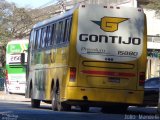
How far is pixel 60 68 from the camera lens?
23328 millimetres

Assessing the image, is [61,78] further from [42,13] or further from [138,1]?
[42,13]

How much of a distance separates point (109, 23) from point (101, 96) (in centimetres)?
265

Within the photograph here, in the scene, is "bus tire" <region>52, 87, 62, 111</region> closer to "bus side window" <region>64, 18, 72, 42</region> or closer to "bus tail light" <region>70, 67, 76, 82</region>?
"bus tail light" <region>70, 67, 76, 82</region>

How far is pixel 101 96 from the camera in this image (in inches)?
869

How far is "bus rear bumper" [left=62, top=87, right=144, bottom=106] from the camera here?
71.9ft

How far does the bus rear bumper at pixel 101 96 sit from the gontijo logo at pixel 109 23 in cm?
220

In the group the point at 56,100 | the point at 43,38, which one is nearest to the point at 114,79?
the point at 56,100

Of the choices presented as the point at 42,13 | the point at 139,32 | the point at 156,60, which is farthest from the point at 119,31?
the point at 42,13

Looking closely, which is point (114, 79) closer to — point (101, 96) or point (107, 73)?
point (107, 73)

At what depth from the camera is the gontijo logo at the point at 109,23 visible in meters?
22.1

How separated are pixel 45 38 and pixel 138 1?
94.3 ft

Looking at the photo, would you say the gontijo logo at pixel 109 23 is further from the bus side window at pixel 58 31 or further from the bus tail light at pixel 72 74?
the bus side window at pixel 58 31

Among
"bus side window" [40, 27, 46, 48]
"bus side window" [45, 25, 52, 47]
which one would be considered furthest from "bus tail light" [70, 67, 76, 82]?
"bus side window" [40, 27, 46, 48]

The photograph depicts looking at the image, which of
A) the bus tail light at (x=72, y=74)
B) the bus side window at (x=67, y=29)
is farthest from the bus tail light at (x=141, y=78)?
the bus side window at (x=67, y=29)
